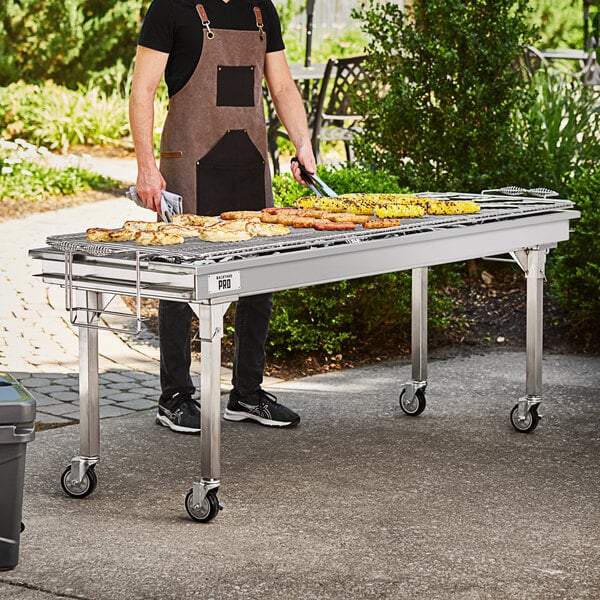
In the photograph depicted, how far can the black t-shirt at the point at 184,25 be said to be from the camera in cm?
531

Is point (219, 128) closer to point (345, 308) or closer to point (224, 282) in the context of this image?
point (224, 282)

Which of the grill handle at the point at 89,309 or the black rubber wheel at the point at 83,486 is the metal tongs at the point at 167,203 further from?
the black rubber wheel at the point at 83,486

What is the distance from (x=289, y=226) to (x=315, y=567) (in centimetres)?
132

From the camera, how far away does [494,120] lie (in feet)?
26.1

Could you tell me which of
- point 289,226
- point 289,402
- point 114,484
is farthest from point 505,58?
point 114,484

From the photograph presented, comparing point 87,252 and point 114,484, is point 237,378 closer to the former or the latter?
point 114,484

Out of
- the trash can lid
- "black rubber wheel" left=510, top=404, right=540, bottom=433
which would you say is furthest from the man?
the trash can lid

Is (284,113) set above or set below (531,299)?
above

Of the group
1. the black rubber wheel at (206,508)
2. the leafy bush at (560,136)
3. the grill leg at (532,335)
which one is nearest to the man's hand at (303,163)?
the grill leg at (532,335)

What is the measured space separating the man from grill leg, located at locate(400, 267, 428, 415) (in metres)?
0.56

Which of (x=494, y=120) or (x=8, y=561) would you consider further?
(x=494, y=120)

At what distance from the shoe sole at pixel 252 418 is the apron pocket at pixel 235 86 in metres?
1.36

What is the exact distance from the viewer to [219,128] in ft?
18.2

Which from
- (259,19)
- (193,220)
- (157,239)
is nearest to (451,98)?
(259,19)
